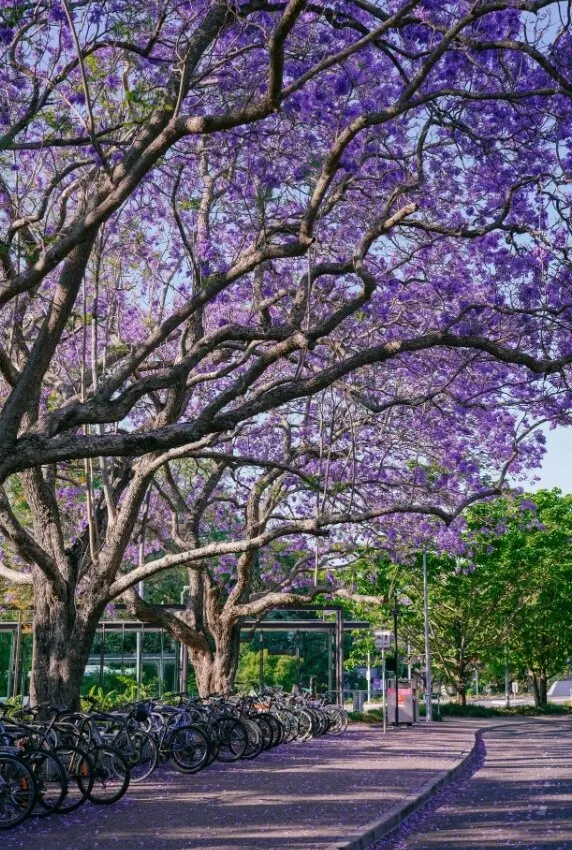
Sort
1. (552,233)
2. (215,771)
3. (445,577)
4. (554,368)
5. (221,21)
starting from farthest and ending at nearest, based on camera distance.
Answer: (445,577) → (215,771) → (552,233) → (554,368) → (221,21)

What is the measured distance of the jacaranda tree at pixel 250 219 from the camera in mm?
10969

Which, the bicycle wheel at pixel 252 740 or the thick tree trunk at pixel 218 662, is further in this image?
the thick tree trunk at pixel 218 662

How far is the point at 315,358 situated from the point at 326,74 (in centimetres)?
646

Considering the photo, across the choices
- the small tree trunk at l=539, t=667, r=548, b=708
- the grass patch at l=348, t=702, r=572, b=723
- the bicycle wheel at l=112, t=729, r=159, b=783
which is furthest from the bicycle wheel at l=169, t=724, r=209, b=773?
the small tree trunk at l=539, t=667, r=548, b=708

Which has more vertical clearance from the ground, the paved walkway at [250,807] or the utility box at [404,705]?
the utility box at [404,705]

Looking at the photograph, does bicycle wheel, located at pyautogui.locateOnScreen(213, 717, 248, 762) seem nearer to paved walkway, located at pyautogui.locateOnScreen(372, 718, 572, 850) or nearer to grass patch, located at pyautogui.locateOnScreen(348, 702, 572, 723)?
paved walkway, located at pyautogui.locateOnScreen(372, 718, 572, 850)

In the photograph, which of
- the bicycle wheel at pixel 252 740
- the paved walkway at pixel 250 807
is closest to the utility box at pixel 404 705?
the paved walkway at pixel 250 807

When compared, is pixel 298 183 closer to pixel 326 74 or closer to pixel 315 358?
pixel 326 74

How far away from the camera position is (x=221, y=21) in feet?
36.4

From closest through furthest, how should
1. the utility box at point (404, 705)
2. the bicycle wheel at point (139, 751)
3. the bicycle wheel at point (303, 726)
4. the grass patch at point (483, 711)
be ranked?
1. the bicycle wheel at point (139, 751)
2. the bicycle wheel at point (303, 726)
3. the utility box at point (404, 705)
4. the grass patch at point (483, 711)

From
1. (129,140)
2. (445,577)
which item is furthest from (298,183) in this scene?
(445,577)

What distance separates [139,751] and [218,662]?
902cm

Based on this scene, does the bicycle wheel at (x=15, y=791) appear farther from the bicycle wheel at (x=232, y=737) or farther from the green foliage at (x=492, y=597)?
the green foliage at (x=492, y=597)

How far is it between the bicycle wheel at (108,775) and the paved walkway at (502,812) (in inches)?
125
